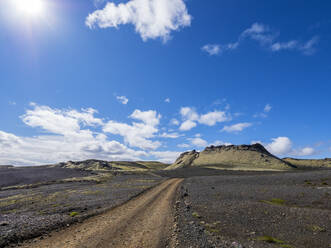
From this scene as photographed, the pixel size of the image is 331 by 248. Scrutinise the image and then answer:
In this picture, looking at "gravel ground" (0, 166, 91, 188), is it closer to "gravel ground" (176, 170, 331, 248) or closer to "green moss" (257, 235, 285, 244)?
"gravel ground" (176, 170, 331, 248)

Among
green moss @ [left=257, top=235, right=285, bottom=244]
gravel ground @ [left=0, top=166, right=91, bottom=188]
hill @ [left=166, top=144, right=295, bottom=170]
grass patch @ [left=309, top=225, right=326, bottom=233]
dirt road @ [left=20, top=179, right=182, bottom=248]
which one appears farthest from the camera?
hill @ [left=166, top=144, right=295, bottom=170]

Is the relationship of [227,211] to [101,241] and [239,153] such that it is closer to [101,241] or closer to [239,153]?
[101,241]

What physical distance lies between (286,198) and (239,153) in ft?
552

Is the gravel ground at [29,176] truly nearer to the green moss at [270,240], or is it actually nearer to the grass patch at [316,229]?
the green moss at [270,240]

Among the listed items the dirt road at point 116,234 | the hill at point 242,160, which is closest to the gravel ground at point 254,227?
the dirt road at point 116,234

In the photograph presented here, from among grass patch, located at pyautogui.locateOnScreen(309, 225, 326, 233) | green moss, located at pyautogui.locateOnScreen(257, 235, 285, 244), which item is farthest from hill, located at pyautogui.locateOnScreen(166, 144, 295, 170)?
green moss, located at pyautogui.locateOnScreen(257, 235, 285, 244)

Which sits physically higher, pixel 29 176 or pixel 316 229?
pixel 316 229

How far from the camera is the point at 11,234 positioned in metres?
13.2

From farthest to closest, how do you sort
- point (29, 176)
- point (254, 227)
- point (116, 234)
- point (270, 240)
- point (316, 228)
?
point (29, 176)
point (254, 227)
point (316, 228)
point (116, 234)
point (270, 240)

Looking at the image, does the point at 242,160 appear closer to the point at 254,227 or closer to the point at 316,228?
the point at 316,228

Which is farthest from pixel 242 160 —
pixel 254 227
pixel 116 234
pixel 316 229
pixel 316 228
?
pixel 116 234

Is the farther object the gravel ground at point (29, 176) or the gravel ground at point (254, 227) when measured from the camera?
the gravel ground at point (29, 176)

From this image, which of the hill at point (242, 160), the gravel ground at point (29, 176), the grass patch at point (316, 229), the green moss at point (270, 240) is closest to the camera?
the green moss at point (270, 240)

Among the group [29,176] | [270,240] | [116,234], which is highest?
[270,240]
